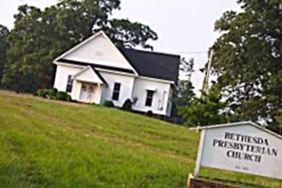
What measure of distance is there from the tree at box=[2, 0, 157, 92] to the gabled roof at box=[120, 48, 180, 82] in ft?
25.6

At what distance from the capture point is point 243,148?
10375 mm

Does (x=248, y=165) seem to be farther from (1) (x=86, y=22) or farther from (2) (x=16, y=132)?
(1) (x=86, y=22)

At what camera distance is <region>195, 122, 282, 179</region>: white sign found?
10344 mm

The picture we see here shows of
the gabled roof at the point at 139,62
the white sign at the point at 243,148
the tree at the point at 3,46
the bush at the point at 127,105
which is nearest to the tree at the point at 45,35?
the tree at the point at 3,46

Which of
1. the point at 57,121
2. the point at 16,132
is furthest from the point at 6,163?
the point at 57,121

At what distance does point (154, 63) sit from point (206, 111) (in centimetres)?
1428

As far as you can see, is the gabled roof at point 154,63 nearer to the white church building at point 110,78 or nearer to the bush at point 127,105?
the white church building at point 110,78

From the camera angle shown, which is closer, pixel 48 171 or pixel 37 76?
pixel 48 171

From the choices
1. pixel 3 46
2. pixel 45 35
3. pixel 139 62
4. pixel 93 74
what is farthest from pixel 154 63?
pixel 3 46

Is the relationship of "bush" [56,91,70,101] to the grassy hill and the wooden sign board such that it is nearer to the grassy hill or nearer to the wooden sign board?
the grassy hill

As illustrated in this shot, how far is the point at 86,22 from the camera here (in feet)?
181

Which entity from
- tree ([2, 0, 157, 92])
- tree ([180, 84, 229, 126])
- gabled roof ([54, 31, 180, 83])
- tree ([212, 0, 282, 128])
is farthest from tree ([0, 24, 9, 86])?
tree ([180, 84, 229, 126])

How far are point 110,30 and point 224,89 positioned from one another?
19.1m

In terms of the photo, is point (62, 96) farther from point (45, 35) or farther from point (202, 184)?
point (202, 184)
